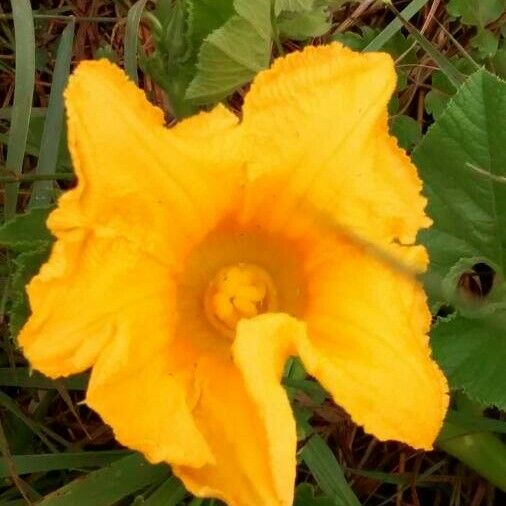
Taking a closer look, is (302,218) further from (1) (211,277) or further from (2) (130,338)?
(2) (130,338)

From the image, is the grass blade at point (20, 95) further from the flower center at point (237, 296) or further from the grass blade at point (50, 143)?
the flower center at point (237, 296)

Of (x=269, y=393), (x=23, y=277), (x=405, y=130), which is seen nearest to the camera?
(x=269, y=393)

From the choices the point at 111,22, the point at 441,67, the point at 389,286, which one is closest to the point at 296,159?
the point at 389,286

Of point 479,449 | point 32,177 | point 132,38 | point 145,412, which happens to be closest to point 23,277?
point 32,177

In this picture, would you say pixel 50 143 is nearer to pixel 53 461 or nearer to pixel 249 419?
pixel 53 461

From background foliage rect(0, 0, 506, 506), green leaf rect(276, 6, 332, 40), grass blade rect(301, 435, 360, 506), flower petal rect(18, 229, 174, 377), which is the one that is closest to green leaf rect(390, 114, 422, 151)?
background foliage rect(0, 0, 506, 506)

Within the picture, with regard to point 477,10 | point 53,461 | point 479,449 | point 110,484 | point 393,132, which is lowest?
point 53,461

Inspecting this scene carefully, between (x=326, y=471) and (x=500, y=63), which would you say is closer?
(x=326, y=471)
